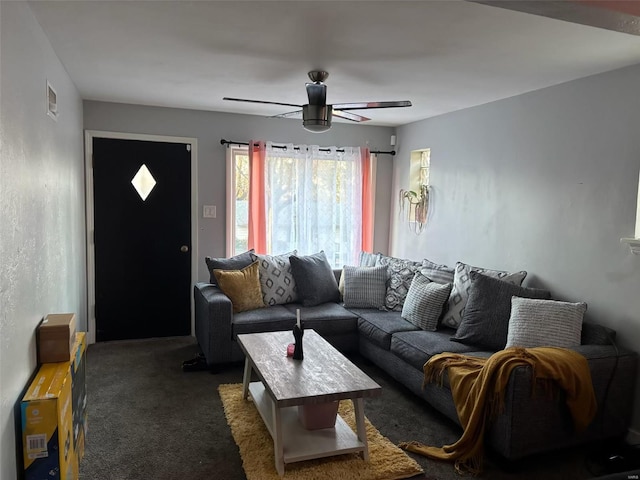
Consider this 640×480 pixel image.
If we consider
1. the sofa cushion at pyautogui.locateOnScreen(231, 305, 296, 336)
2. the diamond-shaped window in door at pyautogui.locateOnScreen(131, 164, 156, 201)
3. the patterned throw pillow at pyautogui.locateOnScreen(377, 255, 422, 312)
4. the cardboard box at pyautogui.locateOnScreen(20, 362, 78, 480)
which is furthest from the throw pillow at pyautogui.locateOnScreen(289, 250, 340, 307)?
the cardboard box at pyautogui.locateOnScreen(20, 362, 78, 480)

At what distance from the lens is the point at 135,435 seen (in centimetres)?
287

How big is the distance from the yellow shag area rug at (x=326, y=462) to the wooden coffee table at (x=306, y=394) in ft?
0.23

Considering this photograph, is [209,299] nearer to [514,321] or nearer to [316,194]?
[316,194]

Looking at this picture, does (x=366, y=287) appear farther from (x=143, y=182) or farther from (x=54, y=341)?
(x=54, y=341)

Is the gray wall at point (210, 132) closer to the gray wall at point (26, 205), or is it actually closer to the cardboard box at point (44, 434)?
the gray wall at point (26, 205)

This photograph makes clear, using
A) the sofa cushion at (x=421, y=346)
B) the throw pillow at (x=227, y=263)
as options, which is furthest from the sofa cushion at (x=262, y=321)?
the sofa cushion at (x=421, y=346)

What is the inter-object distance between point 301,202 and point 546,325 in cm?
281

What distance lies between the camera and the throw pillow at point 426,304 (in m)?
3.73

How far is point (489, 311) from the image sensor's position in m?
3.34

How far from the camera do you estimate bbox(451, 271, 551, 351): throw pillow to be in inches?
129

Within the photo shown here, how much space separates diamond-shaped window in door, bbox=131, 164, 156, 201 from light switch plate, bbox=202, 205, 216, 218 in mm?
533

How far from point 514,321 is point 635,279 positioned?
29.0 inches

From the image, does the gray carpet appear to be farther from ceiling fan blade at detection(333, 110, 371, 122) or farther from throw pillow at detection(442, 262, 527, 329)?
ceiling fan blade at detection(333, 110, 371, 122)

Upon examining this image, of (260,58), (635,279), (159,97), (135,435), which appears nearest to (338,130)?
(159,97)
